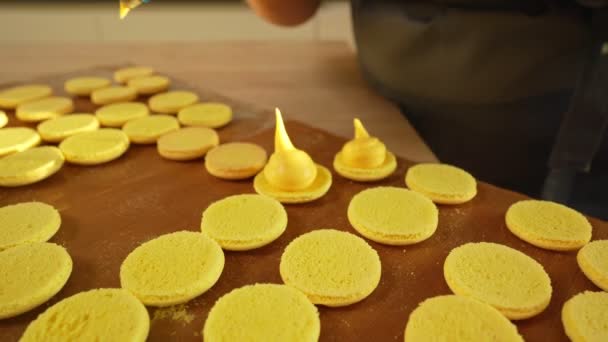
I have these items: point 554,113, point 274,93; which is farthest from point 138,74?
point 554,113

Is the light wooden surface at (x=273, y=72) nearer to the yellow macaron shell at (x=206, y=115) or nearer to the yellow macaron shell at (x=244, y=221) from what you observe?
the yellow macaron shell at (x=206, y=115)

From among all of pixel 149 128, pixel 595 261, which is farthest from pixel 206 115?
pixel 595 261

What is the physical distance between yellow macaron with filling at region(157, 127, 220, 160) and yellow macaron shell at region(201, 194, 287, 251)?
165mm

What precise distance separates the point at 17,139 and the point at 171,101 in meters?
0.31

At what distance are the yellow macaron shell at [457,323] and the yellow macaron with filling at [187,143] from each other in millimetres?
482

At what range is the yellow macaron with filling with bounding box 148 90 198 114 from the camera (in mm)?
995

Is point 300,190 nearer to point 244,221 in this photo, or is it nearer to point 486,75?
point 244,221

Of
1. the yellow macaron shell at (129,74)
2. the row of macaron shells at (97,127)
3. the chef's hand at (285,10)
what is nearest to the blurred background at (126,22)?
the chef's hand at (285,10)

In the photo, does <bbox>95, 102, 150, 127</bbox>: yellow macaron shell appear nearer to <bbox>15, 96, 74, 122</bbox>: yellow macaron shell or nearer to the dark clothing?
<bbox>15, 96, 74, 122</bbox>: yellow macaron shell

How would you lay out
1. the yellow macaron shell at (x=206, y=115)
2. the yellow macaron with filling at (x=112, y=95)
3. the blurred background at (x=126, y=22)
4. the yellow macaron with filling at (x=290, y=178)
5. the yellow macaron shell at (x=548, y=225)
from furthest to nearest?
the blurred background at (x=126, y=22) < the yellow macaron with filling at (x=112, y=95) < the yellow macaron shell at (x=206, y=115) < the yellow macaron with filling at (x=290, y=178) < the yellow macaron shell at (x=548, y=225)

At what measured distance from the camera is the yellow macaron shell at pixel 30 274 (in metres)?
0.48

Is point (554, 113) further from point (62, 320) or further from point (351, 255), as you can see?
point (62, 320)

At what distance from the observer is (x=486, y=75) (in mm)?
922

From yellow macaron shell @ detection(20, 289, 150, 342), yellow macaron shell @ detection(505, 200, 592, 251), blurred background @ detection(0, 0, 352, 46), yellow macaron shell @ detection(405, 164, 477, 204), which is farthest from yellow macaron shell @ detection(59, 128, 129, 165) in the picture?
blurred background @ detection(0, 0, 352, 46)
